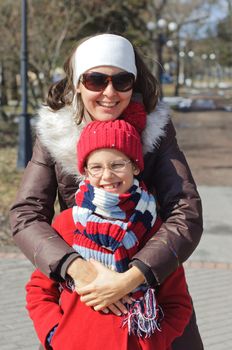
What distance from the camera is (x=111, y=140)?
6.37 feet

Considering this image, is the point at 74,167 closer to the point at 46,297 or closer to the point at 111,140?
the point at 111,140

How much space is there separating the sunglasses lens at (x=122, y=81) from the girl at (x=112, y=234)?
126 mm

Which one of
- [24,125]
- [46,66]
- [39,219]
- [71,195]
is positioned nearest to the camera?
[39,219]

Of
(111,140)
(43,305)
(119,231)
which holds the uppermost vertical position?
(111,140)

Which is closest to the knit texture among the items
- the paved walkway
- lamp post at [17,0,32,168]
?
the paved walkway

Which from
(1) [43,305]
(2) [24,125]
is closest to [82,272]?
(1) [43,305]

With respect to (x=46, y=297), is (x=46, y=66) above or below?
below

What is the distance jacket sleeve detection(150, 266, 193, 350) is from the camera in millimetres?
2068

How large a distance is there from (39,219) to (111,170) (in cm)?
35

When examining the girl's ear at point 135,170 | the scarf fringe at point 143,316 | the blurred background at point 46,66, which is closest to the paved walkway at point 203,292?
the blurred background at point 46,66

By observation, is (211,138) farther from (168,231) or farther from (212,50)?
(212,50)

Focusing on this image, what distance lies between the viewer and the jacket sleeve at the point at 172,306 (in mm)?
2068

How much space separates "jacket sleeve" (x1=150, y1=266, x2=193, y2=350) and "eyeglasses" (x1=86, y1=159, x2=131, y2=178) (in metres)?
0.41

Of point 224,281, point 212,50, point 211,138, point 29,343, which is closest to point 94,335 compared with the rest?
point 29,343
